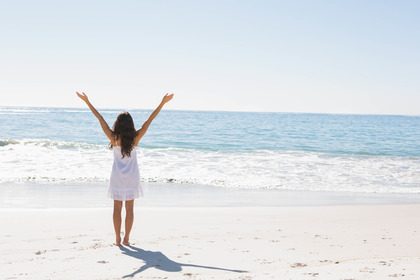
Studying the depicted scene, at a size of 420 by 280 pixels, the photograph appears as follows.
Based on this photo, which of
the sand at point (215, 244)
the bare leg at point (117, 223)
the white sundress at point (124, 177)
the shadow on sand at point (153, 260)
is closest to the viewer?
the sand at point (215, 244)

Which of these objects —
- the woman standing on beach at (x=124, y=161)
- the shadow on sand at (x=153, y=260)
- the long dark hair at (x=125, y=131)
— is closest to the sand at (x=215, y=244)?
the shadow on sand at (x=153, y=260)

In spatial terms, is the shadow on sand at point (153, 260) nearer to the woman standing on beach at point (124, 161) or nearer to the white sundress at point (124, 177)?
the woman standing on beach at point (124, 161)

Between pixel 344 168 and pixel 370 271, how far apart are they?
1296 centimetres

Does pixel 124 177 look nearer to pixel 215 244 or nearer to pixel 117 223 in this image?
pixel 117 223

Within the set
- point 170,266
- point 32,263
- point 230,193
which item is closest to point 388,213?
point 230,193

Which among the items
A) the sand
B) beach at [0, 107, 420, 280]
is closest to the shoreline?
beach at [0, 107, 420, 280]

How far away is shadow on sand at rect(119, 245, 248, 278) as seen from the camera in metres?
4.57

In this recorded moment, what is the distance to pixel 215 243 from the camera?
225 inches

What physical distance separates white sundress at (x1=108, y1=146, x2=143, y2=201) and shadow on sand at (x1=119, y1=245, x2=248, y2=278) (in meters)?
0.66

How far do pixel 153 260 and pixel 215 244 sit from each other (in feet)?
3.38

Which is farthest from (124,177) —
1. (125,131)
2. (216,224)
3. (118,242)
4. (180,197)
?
(180,197)

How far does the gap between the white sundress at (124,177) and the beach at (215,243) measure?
67 centimetres

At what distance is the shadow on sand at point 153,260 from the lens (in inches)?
180

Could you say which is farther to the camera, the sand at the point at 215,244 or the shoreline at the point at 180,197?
the shoreline at the point at 180,197
